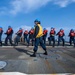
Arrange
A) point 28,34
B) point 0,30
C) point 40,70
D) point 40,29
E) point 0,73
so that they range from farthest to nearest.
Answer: point 28,34, point 0,30, point 40,29, point 40,70, point 0,73

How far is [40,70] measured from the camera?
807 cm

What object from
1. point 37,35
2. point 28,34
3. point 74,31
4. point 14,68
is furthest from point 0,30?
point 14,68

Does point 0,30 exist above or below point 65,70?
above

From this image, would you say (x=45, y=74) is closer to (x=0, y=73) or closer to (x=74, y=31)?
(x=0, y=73)

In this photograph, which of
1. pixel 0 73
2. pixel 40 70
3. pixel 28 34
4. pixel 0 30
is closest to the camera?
pixel 0 73

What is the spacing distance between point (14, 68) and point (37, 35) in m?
4.25

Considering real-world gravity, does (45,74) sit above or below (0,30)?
below

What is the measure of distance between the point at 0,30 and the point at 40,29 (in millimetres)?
10240

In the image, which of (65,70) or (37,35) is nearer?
(65,70)

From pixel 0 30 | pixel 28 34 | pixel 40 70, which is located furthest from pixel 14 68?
pixel 28 34

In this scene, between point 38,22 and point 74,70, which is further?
point 38,22

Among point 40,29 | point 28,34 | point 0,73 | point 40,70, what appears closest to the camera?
point 0,73

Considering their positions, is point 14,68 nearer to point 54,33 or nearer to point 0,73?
point 0,73

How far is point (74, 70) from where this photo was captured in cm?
812
